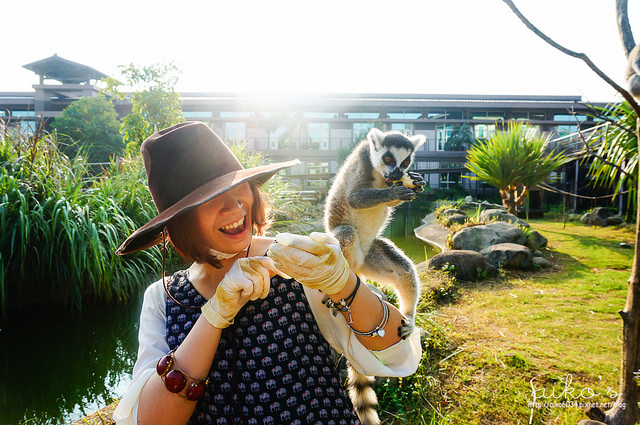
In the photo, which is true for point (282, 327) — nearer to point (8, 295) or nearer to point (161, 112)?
point (8, 295)

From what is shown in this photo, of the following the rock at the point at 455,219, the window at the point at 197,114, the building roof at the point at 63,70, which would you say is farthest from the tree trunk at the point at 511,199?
the building roof at the point at 63,70

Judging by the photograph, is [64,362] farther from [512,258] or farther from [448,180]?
[448,180]

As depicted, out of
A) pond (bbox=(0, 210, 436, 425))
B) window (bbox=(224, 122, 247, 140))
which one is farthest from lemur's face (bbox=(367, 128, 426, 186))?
window (bbox=(224, 122, 247, 140))

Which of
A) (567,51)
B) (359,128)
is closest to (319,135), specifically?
(359,128)

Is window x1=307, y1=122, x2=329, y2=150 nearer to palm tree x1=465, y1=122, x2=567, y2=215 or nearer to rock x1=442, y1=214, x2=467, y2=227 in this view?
palm tree x1=465, y1=122, x2=567, y2=215

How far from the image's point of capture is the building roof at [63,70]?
25.9 m

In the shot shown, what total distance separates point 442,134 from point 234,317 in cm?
2162

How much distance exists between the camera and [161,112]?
32.4ft

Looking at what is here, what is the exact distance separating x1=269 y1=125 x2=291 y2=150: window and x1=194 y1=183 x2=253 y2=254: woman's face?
65.1 ft

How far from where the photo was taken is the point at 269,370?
129cm

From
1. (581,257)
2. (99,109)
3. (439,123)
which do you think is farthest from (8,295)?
(439,123)

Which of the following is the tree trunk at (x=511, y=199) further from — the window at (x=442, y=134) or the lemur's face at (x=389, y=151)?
the window at (x=442, y=134)

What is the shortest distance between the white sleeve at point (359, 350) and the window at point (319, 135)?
2063 centimetres

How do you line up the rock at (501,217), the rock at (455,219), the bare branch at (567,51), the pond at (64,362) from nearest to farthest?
the bare branch at (567,51)
the pond at (64,362)
the rock at (501,217)
the rock at (455,219)
